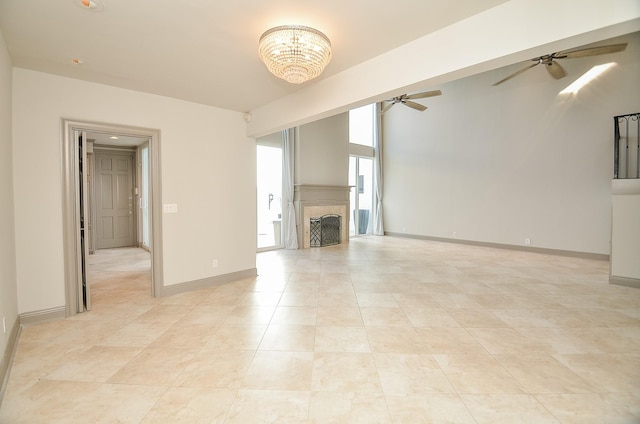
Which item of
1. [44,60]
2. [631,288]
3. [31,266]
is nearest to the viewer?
[44,60]

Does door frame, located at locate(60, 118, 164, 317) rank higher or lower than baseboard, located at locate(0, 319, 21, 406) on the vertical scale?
higher

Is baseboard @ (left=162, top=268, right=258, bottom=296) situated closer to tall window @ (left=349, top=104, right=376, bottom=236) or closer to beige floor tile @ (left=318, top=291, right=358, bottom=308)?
beige floor tile @ (left=318, top=291, right=358, bottom=308)

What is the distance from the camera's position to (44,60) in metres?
2.76

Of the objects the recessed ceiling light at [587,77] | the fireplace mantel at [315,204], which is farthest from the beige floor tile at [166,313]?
the recessed ceiling light at [587,77]

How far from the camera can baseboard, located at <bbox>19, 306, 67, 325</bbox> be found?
117 inches

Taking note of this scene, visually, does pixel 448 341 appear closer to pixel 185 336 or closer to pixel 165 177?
pixel 185 336

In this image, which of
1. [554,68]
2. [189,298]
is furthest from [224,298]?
[554,68]

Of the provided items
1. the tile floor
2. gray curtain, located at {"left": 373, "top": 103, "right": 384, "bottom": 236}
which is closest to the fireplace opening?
gray curtain, located at {"left": 373, "top": 103, "right": 384, "bottom": 236}

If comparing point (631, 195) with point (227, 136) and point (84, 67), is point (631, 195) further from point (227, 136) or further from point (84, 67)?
point (84, 67)

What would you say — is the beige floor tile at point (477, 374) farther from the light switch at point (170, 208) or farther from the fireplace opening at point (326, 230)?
the fireplace opening at point (326, 230)

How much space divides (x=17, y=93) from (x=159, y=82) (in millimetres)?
1304

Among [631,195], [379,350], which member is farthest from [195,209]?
[631,195]

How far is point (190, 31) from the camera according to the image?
2.29 m

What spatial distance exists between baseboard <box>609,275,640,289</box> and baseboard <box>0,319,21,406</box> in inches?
270
